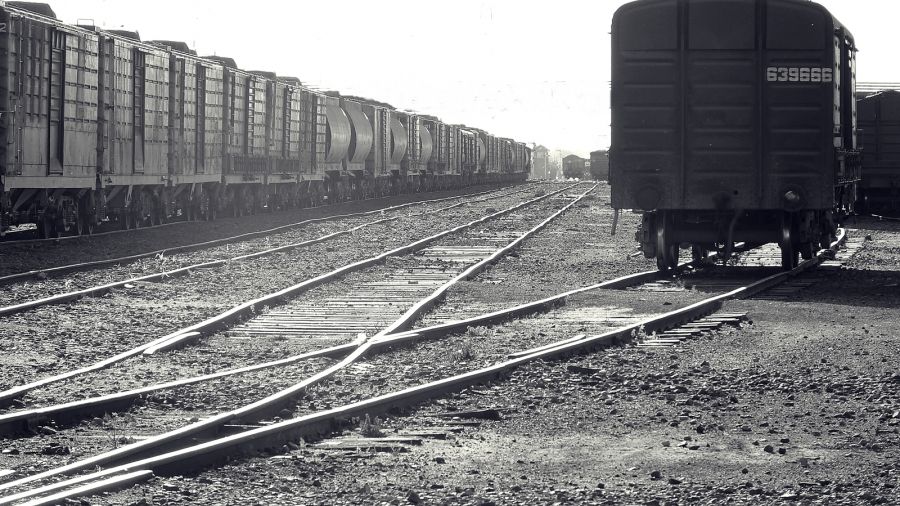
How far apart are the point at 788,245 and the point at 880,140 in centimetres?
1946

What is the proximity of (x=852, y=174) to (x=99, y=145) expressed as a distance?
1230 cm

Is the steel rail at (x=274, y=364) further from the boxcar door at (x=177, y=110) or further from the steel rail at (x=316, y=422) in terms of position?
the boxcar door at (x=177, y=110)

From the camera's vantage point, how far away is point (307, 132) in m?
38.4

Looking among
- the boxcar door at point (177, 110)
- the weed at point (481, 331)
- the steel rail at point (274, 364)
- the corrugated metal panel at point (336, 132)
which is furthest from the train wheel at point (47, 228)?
the corrugated metal panel at point (336, 132)

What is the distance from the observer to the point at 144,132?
25.0 m

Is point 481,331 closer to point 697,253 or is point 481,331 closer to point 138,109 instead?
point 697,253

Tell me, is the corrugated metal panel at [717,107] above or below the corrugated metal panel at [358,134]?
below

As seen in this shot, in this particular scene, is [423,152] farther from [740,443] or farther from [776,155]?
[740,443]

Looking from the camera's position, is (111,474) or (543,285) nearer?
(111,474)

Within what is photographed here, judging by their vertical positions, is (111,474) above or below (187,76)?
below

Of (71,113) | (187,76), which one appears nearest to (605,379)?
(71,113)

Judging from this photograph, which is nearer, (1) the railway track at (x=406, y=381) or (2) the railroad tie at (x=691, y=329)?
(1) the railway track at (x=406, y=381)

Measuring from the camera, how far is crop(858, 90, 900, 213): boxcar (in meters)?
34.2

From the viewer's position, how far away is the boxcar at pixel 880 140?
3425cm
